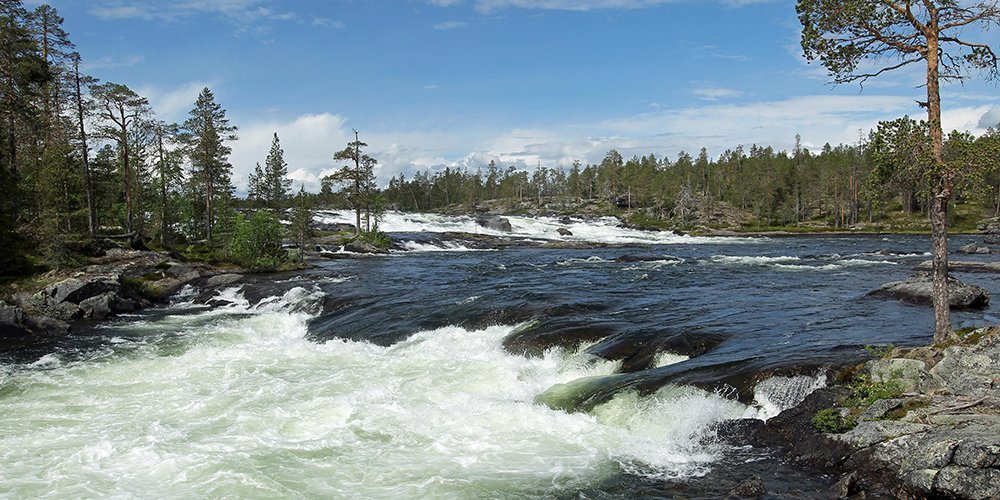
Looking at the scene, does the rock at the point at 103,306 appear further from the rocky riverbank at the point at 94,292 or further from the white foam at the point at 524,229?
the white foam at the point at 524,229

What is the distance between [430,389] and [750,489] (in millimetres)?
8264

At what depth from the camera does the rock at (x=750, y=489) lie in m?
8.95

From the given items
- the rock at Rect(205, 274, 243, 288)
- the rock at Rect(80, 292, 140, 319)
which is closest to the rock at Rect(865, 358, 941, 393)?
the rock at Rect(80, 292, 140, 319)

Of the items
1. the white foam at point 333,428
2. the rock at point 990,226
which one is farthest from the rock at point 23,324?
the rock at point 990,226

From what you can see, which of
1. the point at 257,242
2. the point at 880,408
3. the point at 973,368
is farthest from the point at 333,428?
the point at 257,242

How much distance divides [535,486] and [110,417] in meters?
10.2

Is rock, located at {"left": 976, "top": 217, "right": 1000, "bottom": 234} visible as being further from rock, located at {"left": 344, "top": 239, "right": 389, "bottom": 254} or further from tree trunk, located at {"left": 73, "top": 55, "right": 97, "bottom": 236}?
tree trunk, located at {"left": 73, "top": 55, "right": 97, "bottom": 236}

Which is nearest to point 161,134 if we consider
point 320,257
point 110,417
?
point 320,257

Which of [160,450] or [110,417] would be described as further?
[110,417]

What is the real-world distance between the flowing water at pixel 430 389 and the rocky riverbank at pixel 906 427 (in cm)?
61

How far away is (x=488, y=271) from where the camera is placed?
127 ft

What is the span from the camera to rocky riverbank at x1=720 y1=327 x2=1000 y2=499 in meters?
8.14

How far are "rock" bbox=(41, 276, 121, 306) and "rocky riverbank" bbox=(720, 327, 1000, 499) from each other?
27.4 m

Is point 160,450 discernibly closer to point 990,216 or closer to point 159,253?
point 159,253
